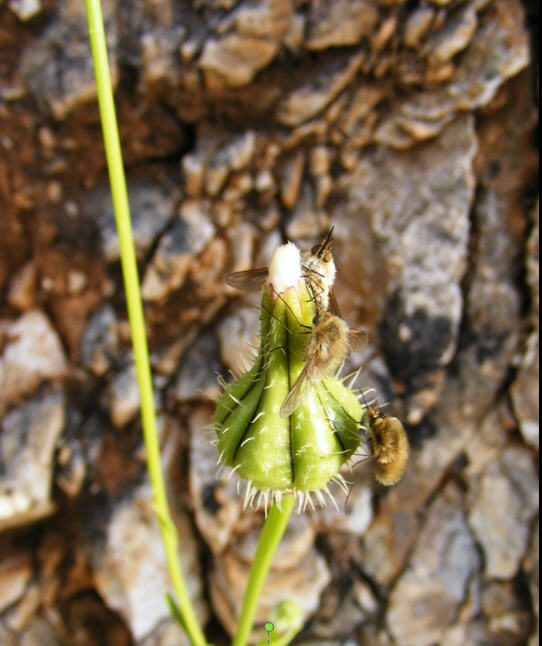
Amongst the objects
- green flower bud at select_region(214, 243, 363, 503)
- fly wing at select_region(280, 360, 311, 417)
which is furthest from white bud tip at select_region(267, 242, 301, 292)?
fly wing at select_region(280, 360, 311, 417)

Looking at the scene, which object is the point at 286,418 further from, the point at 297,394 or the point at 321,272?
the point at 321,272

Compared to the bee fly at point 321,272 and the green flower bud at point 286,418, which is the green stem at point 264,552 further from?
the bee fly at point 321,272

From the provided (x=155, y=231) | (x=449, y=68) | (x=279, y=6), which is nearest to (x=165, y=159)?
(x=155, y=231)

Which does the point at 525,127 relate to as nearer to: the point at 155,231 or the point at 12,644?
the point at 155,231

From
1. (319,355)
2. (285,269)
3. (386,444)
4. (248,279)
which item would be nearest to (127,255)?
(248,279)

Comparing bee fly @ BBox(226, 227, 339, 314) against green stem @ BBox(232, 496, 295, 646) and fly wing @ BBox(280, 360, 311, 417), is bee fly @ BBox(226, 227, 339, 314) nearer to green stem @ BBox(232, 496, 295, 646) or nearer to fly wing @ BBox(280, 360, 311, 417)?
fly wing @ BBox(280, 360, 311, 417)
